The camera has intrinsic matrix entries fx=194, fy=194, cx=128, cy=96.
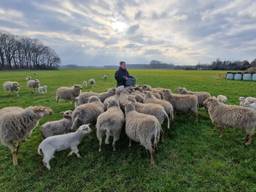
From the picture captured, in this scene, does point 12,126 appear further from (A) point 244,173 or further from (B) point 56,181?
(A) point 244,173

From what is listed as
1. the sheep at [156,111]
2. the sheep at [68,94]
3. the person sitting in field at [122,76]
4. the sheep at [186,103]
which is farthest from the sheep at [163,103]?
the sheep at [68,94]

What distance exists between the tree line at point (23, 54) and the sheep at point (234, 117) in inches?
3570

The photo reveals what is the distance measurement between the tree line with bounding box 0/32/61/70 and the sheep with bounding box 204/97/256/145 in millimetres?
90668

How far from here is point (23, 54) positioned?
299 ft

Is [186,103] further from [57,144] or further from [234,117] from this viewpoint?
[57,144]

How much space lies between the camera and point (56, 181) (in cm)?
470

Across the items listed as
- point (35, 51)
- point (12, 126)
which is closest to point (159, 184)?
point (12, 126)

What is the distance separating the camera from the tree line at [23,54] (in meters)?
82.3

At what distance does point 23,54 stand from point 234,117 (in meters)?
102

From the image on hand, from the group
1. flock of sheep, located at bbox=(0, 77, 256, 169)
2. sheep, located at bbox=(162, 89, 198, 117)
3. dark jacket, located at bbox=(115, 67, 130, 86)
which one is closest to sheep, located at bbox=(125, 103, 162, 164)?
flock of sheep, located at bbox=(0, 77, 256, 169)

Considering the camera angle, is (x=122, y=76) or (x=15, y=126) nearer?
(x=15, y=126)

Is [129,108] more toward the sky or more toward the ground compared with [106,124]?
more toward the sky

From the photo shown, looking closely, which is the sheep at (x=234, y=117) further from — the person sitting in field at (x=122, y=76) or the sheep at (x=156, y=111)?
the person sitting in field at (x=122, y=76)

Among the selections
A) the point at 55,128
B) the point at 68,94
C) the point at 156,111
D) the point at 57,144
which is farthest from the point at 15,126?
the point at 68,94
